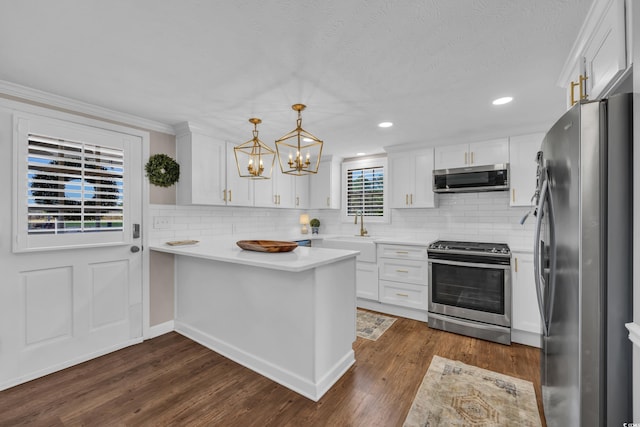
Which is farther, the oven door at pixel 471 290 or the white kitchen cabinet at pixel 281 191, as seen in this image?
the white kitchen cabinet at pixel 281 191

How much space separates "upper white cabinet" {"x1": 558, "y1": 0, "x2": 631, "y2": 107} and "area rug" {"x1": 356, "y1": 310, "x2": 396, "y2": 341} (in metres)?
2.67

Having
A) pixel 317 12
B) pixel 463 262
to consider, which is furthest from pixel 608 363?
pixel 463 262

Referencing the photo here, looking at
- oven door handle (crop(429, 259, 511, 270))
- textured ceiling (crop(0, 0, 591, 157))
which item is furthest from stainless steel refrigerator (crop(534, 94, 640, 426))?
oven door handle (crop(429, 259, 511, 270))

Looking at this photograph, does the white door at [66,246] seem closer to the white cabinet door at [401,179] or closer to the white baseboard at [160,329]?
the white baseboard at [160,329]

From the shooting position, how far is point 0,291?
7.17ft

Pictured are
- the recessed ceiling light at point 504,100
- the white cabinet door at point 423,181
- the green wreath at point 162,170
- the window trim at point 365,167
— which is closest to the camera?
the recessed ceiling light at point 504,100

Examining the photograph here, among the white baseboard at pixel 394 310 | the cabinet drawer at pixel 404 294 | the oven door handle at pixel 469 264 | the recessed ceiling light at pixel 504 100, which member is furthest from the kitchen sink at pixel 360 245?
the recessed ceiling light at pixel 504 100

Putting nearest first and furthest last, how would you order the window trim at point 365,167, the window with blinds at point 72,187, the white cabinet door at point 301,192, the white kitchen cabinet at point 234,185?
1. the window with blinds at point 72,187
2. the white kitchen cabinet at point 234,185
3. the window trim at point 365,167
4. the white cabinet door at point 301,192

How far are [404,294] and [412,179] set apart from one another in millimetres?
1567

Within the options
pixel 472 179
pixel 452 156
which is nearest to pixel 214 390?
pixel 472 179

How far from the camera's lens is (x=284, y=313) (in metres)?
2.21

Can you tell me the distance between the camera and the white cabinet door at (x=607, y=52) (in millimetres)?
1189

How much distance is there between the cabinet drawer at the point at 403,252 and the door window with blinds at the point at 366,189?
78 cm

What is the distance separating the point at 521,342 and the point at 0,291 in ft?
15.4
